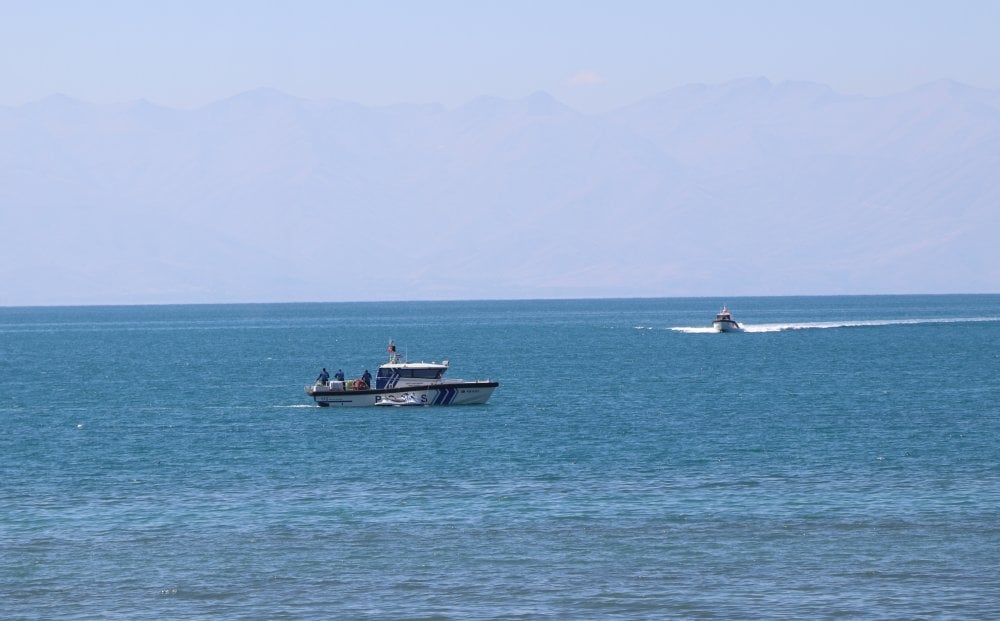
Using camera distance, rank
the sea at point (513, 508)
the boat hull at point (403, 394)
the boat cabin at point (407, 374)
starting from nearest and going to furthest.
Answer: the sea at point (513, 508)
the boat hull at point (403, 394)
the boat cabin at point (407, 374)

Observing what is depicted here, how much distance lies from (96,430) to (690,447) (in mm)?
35598

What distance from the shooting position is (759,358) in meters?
157

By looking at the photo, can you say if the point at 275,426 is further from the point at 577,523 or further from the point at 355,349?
the point at 355,349

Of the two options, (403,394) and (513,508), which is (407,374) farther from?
(513,508)

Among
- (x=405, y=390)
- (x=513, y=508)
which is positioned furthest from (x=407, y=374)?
(x=513, y=508)

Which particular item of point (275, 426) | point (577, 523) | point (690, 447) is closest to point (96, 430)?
point (275, 426)

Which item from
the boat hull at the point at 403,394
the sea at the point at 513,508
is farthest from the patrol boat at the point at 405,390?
the sea at the point at 513,508

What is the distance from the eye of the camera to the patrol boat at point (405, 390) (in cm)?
9769

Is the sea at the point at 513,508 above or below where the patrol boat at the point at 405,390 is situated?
below

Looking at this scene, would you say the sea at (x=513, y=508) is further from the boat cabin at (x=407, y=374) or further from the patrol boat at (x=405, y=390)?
the boat cabin at (x=407, y=374)

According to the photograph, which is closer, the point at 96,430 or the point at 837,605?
the point at 837,605

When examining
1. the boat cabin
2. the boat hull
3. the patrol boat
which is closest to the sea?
the boat hull

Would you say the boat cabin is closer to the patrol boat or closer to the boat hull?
the patrol boat

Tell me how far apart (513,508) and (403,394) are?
43.3m
